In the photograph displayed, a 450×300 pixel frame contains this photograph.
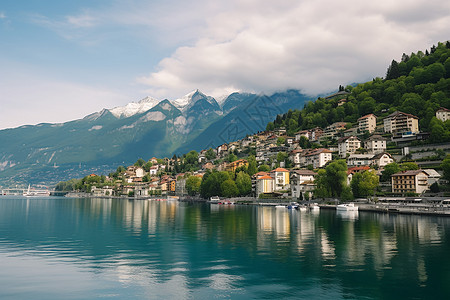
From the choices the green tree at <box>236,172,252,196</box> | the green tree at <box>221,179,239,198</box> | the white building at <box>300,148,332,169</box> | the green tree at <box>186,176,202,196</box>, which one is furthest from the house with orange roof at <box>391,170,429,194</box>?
the green tree at <box>186,176,202,196</box>

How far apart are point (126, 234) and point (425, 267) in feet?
91.9

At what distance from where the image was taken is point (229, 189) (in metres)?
116

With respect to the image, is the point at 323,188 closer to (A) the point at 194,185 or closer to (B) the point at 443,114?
(B) the point at 443,114

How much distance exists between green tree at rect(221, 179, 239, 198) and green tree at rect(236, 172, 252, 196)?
1563mm

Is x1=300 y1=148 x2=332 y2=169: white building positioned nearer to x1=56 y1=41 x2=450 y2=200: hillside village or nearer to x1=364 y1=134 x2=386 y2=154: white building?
x1=56 y1=41 x2=450 y2=200: hillside village

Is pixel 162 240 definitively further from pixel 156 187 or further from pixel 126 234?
pixel 156 187

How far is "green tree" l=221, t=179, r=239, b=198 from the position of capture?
115875 mm

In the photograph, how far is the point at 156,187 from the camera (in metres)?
188

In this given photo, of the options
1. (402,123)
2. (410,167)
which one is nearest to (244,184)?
(402,123)

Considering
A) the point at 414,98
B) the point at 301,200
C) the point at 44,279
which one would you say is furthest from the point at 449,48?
the point at 44,279

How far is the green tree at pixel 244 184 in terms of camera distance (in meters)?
117

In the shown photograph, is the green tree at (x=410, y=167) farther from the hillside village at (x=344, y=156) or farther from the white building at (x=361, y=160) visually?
the white building at (x=361, y=160)

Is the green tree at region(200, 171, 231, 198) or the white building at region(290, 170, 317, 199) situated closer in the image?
the white building at region(290, 170, 317, 199)

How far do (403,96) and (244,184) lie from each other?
61.2 meters
